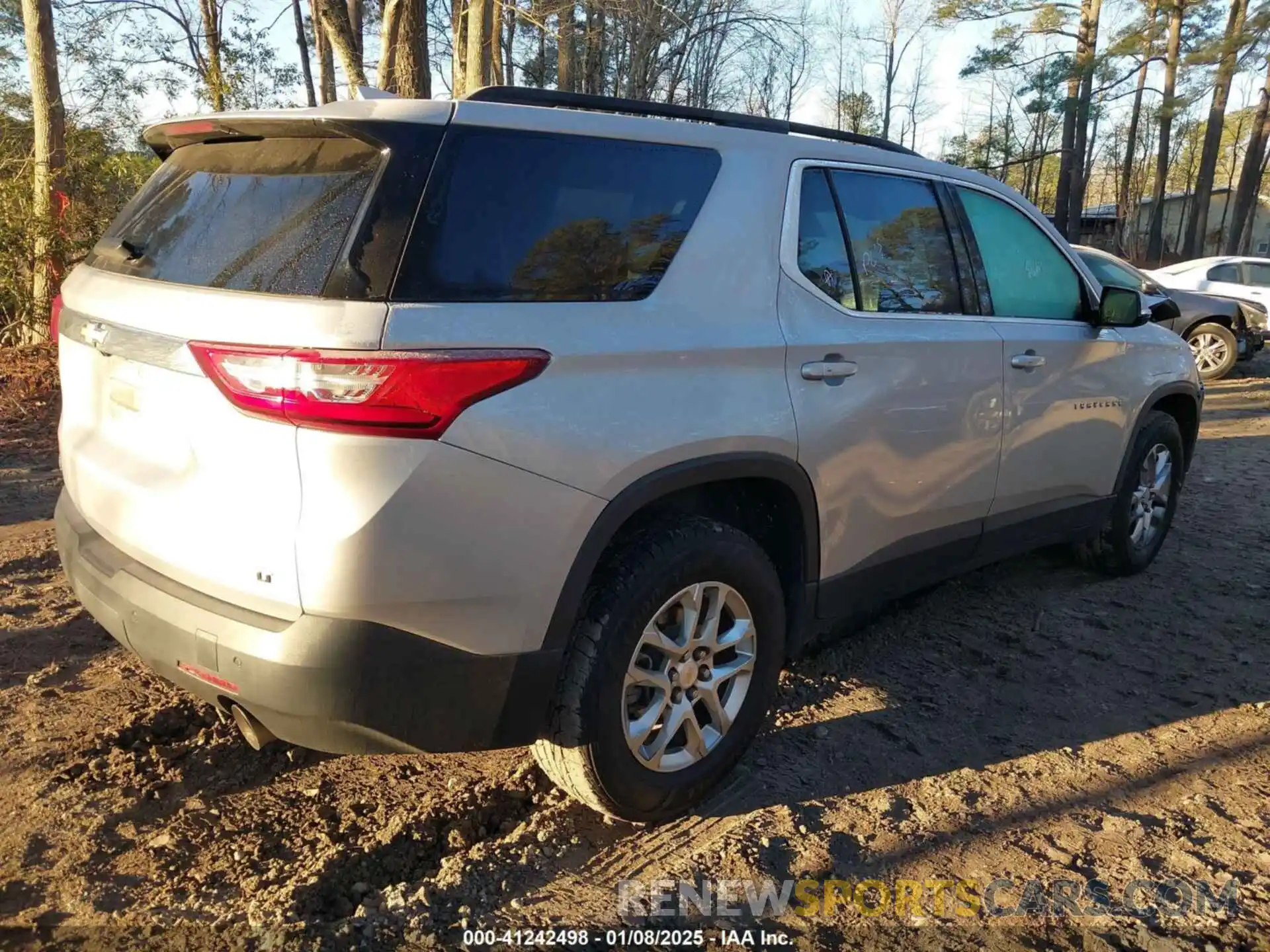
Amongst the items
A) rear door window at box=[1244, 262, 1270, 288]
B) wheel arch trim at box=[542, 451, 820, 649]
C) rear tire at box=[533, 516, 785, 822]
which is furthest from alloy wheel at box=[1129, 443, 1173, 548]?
rear door window at box=[1244, 262, 1270, 288]

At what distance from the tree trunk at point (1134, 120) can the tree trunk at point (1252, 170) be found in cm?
293

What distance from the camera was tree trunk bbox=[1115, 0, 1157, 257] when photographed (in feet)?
85.8

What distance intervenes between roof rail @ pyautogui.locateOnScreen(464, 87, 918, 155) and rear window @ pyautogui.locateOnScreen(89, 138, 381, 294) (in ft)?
1.36

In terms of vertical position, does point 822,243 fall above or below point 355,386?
above

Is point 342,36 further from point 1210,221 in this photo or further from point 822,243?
point 1210,221

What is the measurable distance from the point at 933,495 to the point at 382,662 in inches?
81.0

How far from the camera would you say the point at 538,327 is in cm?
214

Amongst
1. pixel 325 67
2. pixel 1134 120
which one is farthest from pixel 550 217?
pixel 1134 120

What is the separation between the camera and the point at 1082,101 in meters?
26.4

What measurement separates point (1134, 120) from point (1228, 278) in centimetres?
2682

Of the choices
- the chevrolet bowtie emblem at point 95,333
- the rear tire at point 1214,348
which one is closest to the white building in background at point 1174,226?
the rear tire at point 1214,348

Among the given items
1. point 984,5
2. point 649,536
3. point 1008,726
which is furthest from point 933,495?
point 984,5

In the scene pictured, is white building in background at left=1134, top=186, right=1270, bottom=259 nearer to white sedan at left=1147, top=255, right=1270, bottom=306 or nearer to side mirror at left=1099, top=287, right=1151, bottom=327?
white sedan at left=1147, top=255, right=1270, bottom=306

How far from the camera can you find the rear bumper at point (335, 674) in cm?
199
